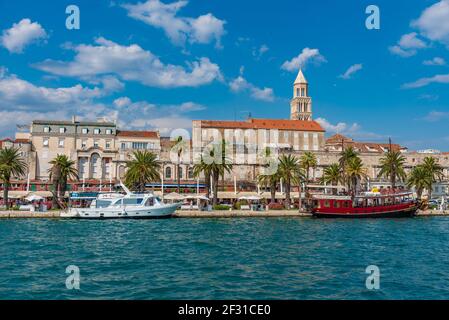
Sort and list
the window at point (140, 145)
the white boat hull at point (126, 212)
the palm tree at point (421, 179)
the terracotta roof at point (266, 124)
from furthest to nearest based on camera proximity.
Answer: the terracotta roof at point (266, 124)
the window at point (140, 145)
the palm tree at point (421, 179)
the white boat hull at point (126, 212)

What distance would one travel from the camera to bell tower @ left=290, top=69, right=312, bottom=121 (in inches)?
5856

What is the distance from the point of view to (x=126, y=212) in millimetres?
58812

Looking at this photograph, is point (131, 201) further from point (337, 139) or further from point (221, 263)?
point (337, 139)

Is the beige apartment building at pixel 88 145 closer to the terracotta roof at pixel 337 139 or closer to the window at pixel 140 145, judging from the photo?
the window at pixel 140 145

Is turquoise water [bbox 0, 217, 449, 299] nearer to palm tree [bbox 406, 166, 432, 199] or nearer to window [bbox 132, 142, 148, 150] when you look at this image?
palm tree [bbox 406, 166, 432, 199]

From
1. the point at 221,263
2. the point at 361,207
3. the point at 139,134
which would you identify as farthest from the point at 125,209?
the point at 139,134

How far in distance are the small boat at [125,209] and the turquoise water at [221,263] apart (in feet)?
47.9

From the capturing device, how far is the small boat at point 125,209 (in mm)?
58438

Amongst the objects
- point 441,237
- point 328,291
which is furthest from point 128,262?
point 441,237

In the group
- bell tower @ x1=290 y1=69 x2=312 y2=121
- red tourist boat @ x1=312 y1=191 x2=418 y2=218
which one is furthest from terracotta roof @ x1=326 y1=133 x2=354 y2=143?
red tourist boat @ x1=312 y1=191 x2=418 y2=218

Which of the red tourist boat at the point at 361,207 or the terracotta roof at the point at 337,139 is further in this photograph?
the terracotta roof at the point at 337,139

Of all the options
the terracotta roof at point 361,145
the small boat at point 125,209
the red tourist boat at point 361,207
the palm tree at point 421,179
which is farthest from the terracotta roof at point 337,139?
the small boat at point 125,209

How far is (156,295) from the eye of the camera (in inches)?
762

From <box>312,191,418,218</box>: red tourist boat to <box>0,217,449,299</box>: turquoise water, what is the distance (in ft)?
63.1
